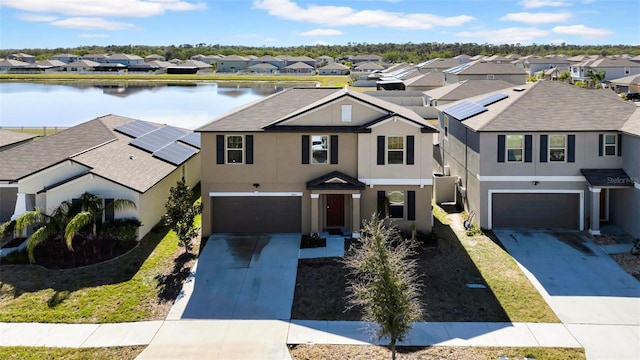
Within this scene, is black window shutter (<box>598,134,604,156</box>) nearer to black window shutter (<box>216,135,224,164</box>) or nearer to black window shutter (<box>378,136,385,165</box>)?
black window shutter (<box>378,136,385,165</box>)

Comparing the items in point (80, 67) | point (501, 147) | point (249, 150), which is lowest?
point (249, 150)

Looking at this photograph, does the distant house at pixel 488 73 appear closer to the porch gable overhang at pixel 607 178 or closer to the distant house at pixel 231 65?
the porch gable overhang at pixel 607 178

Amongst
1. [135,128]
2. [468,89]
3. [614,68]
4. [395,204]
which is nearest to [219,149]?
[395,204]

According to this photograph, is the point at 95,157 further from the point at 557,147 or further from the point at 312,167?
the point at 557,147

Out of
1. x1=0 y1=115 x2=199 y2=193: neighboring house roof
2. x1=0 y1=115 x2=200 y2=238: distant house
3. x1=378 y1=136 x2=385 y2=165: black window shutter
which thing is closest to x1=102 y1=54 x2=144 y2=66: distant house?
x1=0 y1=115 x2=200 y2=238: distant house

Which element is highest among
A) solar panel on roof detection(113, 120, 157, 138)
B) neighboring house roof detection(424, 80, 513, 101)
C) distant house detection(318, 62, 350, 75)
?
distant house detection(318, 62, 350, 75)
